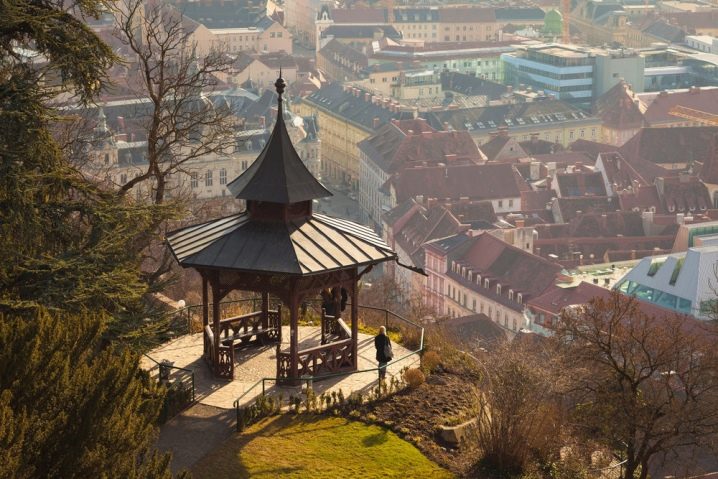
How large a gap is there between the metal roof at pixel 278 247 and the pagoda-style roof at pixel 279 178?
28.5 inches

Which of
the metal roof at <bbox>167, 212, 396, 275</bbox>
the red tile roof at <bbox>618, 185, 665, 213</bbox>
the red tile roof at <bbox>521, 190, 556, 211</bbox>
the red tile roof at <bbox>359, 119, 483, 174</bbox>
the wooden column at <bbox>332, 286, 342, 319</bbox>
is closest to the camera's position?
the metal roof at <bbox>167, 212, 396, 275</bbox>

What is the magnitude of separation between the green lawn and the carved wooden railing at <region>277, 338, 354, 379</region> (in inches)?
92.1

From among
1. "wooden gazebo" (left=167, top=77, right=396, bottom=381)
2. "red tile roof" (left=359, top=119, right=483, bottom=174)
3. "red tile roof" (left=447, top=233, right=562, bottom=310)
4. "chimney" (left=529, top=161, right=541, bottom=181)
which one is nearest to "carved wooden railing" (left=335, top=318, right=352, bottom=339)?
"wooden gazebo" (left=167, top=77, right=396, bottom=381)

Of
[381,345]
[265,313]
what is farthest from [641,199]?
[381,345]

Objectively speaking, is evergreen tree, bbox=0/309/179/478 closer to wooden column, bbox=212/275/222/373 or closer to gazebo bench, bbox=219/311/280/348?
wooden column, bbox=212/275/222/373

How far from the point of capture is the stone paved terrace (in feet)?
123

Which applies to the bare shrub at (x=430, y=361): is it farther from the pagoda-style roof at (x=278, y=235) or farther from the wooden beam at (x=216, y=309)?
the wooden beam at (x=216, y=309)

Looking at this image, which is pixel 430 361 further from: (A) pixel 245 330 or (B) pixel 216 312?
(B) pixel 216 312

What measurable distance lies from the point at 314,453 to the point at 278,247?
582 cm

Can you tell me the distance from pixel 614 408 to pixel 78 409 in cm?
1555

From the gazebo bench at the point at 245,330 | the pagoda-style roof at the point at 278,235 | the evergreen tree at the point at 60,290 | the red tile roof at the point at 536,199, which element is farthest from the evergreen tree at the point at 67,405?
the red tile roof at the point at 536,199

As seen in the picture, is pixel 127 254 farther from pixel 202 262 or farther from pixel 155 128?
pixel 155 128

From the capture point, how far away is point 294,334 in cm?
3722

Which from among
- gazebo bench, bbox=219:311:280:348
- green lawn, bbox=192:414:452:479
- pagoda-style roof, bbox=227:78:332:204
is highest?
pagoda-style roof, bbox=227:78:332:204
